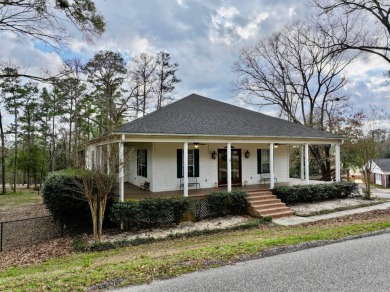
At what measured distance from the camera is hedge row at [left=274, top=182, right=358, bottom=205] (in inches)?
530

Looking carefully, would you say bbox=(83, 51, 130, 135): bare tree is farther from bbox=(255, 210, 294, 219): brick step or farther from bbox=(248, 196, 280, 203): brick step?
bbox=(255, 210, 294, 219): brick step

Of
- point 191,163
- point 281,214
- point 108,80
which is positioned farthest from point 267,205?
point 108,80

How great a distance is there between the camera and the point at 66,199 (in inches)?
401

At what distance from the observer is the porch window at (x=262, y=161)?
633 inches

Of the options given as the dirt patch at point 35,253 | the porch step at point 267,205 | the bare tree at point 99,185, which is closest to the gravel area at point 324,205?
the porch step at point 267,205

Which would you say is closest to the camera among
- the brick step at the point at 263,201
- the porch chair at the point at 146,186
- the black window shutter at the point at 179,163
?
the brick step at the point at 263,201

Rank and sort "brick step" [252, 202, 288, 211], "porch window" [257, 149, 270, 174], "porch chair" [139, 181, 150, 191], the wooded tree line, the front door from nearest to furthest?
"brick step" [252, 202, 288, 211] → "porch chair" [139, 181, 150, 191] → the front door → "porch window" [257, 149, 270, 174] → the wooded tree line

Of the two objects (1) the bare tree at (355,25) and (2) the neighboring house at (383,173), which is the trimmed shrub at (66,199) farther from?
(2) the neighboring house at (383,173)

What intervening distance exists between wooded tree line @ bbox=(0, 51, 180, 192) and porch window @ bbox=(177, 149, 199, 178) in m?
13.5

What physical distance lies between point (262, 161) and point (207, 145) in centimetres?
379

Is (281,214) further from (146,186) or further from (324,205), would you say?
(146,186)

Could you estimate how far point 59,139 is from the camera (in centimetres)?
3259

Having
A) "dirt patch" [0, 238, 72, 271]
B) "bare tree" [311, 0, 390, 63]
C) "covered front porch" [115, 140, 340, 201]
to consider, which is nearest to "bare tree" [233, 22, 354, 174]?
"bare tree" [311, 0, 390, 63]

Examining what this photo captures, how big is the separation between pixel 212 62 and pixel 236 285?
1951 centimetres
